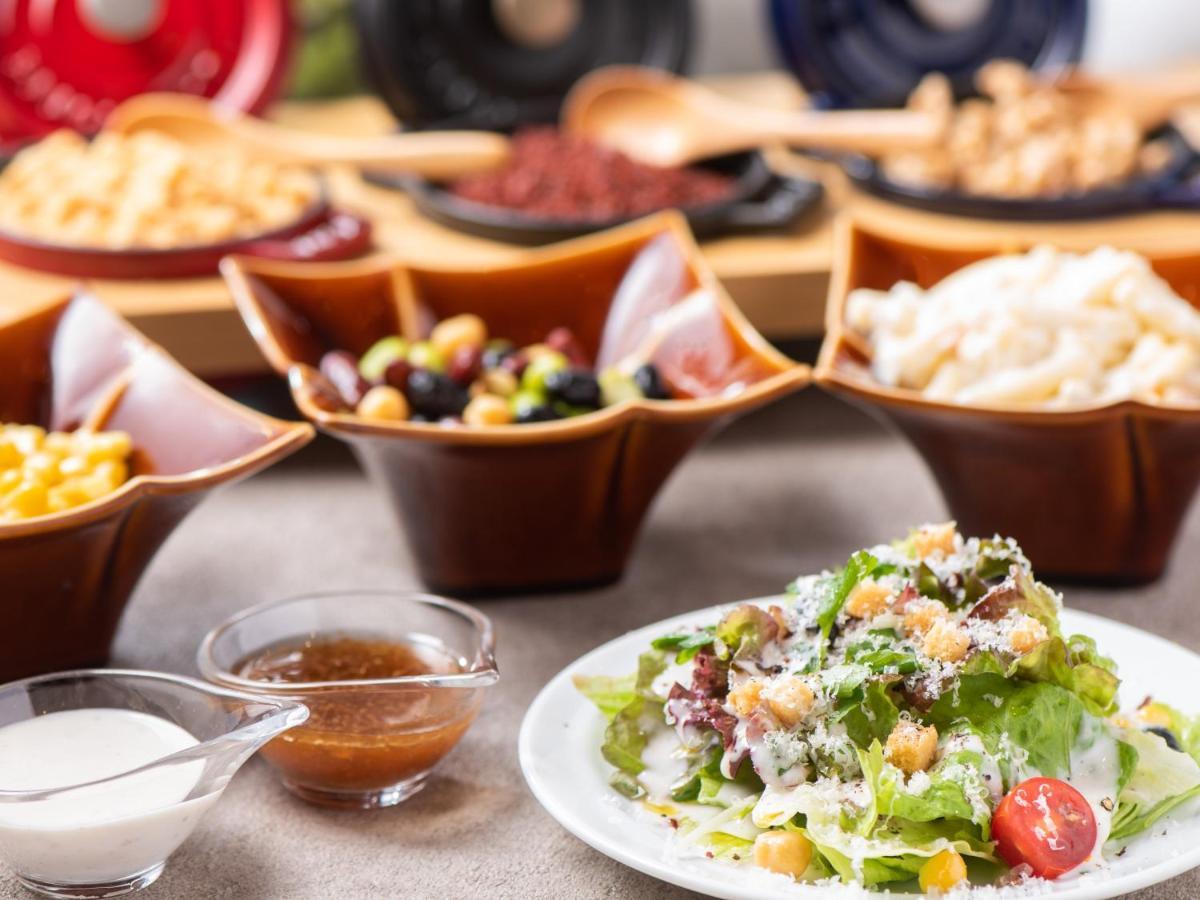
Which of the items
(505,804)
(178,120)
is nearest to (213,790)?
(505,804)

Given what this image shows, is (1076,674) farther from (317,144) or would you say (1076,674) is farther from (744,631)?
(317,144)

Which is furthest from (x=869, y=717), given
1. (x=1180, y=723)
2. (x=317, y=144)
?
(x=317, y=144)

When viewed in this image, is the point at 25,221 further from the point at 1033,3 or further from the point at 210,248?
the point at 1033,3

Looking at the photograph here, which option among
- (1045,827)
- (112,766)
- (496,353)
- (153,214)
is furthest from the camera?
(153,214)

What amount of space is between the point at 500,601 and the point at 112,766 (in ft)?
1.64

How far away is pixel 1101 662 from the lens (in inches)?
45.8

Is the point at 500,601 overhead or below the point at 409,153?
below

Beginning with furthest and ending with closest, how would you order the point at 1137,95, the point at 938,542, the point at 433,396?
the point at 1137,95 → the point at 433,396 → the point at 938,542

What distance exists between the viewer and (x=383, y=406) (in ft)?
4.90

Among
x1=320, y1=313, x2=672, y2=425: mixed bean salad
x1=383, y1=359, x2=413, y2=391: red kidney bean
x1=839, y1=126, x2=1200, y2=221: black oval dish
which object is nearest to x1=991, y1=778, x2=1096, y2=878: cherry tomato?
x1=320, y1=313, x2=672, y2=425: mixed bean salad

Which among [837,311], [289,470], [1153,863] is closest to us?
[1153,863]

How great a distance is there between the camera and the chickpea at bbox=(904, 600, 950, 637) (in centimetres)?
114

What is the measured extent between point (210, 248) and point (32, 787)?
1002mm

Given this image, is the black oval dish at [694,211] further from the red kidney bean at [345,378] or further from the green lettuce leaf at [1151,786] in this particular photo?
the green lettuce leaf at [1151,786]
